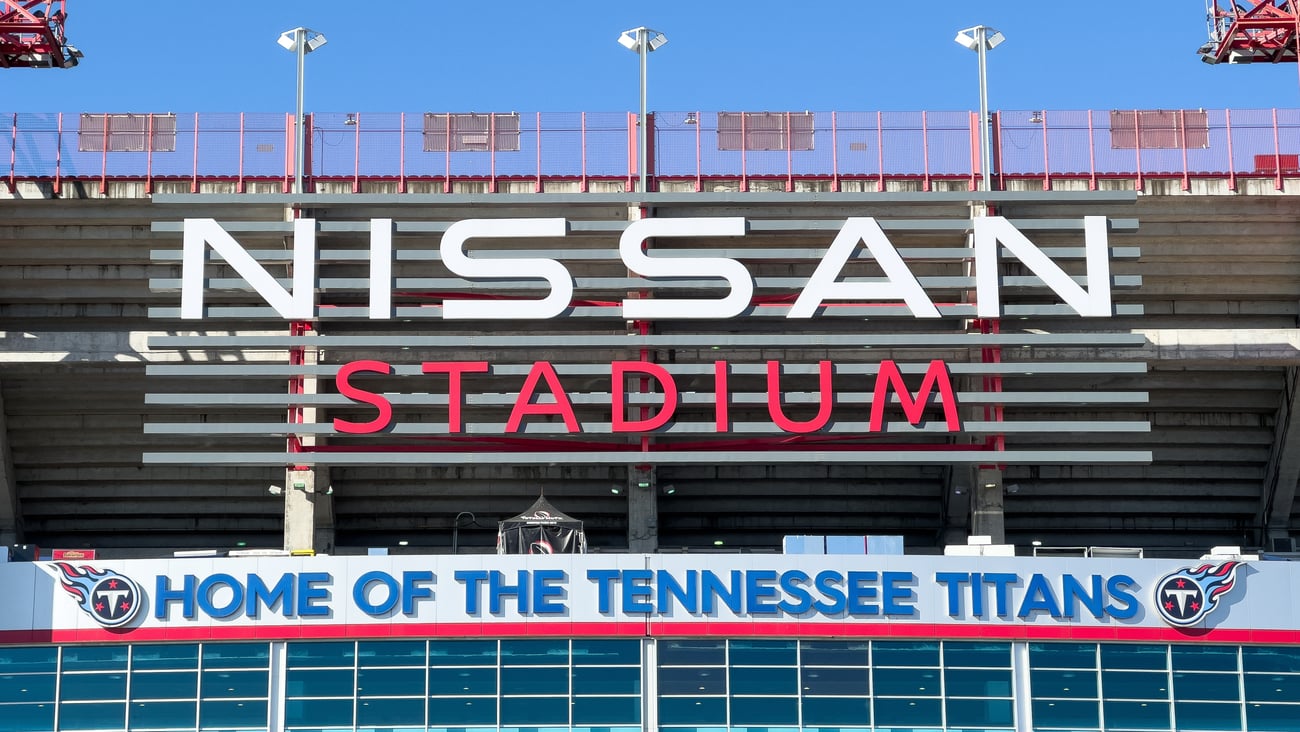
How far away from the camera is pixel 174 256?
173ft

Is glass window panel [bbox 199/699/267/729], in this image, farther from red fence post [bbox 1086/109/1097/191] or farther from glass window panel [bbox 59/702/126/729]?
red fence post [bbox 1086/109/1097/191]

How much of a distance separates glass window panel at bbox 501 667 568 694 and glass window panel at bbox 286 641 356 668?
13.6 ft

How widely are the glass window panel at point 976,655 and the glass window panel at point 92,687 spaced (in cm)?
2206

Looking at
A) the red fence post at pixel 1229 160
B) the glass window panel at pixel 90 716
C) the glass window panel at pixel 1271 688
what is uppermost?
the red fence post at pixel 1229 160

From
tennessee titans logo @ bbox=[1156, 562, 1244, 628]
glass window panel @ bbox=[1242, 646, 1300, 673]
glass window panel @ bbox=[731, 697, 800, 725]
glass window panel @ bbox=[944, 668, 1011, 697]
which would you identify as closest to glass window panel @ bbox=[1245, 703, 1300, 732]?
glass window panel @ bbox=[1242, 646, 1300, 673]

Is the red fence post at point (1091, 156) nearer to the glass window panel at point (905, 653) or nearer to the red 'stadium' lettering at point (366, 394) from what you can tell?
the glass window panel at point (905, 653)

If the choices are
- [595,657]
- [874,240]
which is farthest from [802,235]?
[595,657]

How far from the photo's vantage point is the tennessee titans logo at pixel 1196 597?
48844 millimetres

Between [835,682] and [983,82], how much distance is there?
19.0m

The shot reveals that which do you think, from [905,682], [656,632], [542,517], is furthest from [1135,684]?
[542,517]

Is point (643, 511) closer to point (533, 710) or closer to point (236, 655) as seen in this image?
point (533, 710)

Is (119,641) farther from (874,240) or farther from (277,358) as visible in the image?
(874,240)

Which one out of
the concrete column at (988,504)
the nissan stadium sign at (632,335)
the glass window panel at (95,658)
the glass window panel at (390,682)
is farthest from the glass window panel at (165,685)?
the concrete column at (988,504)

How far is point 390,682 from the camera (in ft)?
159
